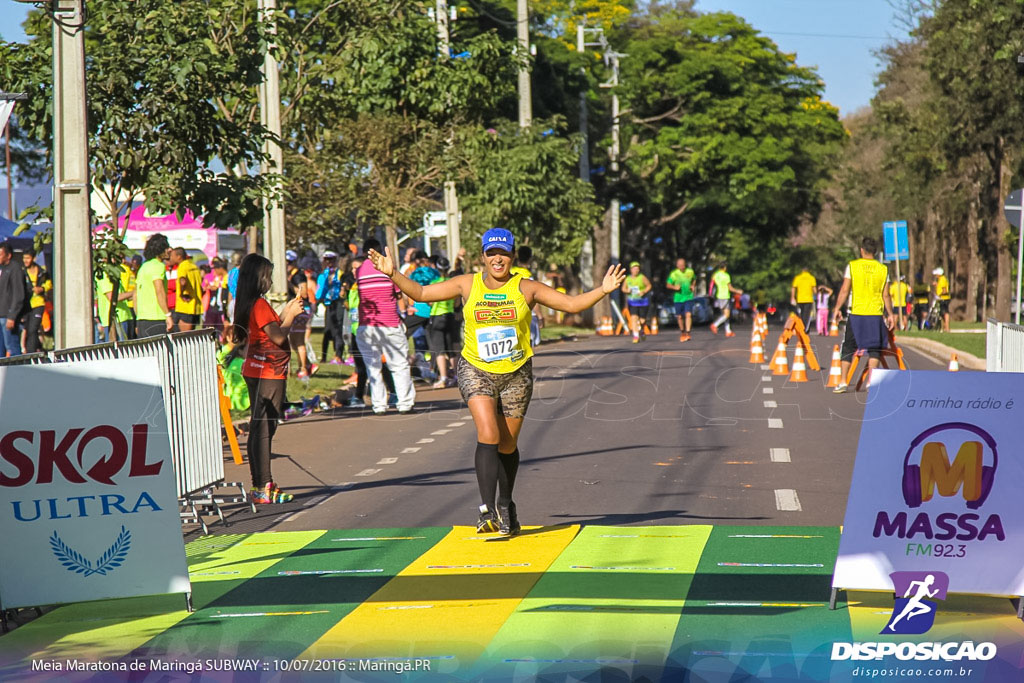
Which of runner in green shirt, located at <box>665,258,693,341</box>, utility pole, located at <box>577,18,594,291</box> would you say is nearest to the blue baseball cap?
runner in green shirt, located at <box>665,258,693,341</box>

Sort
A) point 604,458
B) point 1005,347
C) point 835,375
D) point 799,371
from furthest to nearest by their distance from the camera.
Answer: point 799,371, point 835,375, point 604,458, point 1005,347

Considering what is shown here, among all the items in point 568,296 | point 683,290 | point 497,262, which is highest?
point 683,290

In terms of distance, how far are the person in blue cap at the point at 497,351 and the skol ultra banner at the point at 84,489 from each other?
2.25 metres

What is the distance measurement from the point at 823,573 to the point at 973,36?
29.4 metres

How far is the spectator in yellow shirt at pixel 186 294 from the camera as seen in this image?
18.2m

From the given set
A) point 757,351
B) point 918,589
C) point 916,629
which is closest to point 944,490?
point 918,589

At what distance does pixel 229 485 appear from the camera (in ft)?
35.4

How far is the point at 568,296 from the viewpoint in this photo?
865 centimetres

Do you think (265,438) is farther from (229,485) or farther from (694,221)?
(694,221)

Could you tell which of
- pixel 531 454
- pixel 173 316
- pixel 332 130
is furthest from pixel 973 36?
pixel 531 454

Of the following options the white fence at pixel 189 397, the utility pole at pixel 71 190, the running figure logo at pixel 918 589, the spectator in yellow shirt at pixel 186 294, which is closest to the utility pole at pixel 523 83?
the spectator in yellow shirt at pixel 186 294

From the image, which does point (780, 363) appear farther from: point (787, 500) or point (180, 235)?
point (180, 235)

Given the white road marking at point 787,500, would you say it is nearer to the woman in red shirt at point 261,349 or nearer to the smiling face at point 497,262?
the smiling face at point 497,262

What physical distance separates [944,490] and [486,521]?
320 cm
